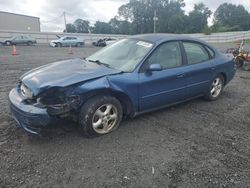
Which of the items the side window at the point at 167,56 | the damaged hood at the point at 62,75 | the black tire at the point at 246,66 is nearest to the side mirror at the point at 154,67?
the side window at the point at 167,56

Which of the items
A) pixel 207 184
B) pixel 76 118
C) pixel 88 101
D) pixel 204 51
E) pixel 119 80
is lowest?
pixel 207 184

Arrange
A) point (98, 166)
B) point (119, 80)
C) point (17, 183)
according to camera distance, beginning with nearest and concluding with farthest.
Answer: point (17, 183)
point (98, 166)
point (119, 80)

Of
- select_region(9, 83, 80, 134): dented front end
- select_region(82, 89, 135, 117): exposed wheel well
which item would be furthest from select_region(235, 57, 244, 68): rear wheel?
select_region(9, 83, 80, 134): dented front end

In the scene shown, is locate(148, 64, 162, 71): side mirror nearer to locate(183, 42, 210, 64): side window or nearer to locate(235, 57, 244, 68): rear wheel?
locate(183, 42, 210, 64): side window

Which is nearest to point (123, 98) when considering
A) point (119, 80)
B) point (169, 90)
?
point (119, 80)

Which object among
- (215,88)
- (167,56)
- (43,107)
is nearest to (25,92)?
(43,107)

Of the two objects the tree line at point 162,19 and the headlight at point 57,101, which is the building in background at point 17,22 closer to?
the tree line at point 162,19

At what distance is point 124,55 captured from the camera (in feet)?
14.3

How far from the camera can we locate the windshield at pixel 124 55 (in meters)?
4.09

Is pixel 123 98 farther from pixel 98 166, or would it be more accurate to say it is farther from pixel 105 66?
pixel 98 166

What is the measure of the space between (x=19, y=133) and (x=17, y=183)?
126 cm

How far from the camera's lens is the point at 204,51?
5281mm

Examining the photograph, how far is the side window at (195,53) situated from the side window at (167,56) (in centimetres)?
27

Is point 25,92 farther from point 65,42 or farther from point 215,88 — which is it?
point 65,42
